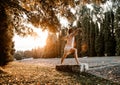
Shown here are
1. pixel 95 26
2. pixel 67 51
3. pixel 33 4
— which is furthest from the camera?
pixel 95 26

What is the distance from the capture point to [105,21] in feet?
172

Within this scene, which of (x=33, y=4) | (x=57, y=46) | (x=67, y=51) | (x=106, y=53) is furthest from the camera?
(x=57, y=46)

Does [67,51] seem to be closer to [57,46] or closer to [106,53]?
[106,53]

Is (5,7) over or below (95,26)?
below

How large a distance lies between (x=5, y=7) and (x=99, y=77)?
529cm

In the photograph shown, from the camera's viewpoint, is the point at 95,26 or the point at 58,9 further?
the point at 95,26

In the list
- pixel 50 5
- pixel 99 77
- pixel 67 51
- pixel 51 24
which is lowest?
pixel 99 77

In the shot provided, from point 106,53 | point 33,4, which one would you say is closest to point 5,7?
point 33,4

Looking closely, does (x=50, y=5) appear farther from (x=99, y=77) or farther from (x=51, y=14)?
(x=99, y=77)

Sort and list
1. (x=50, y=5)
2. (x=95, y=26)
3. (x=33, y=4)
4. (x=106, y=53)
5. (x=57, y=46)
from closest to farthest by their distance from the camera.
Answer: (x=50, y=5), (x=33, y=4), (x=106, y=53), (x=95, y=26), (x=57, y=46)

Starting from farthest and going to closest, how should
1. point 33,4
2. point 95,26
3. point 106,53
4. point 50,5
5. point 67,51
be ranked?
point 95,26, point 106,53, point 67,51, point 33,4, point 50,5

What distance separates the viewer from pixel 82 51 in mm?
56844

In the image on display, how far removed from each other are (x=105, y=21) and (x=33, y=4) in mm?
40221

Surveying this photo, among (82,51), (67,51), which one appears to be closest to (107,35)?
(82,51)
